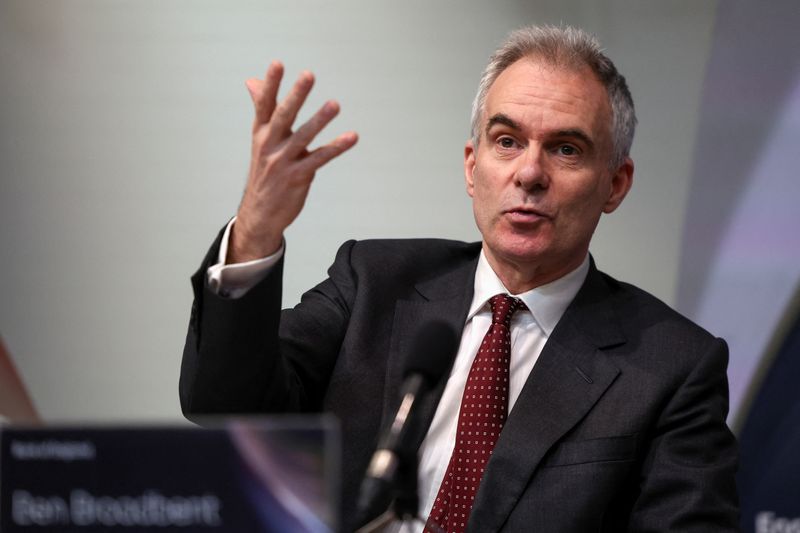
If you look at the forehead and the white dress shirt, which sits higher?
the forehead

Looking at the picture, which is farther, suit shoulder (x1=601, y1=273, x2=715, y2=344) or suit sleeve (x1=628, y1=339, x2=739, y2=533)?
suit shoulder (x1=601, y1=273, x2=715, y2=344)

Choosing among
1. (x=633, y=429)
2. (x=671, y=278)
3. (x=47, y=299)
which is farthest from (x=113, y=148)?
(x=633, y=429)

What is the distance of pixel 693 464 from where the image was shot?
2152 millimetres

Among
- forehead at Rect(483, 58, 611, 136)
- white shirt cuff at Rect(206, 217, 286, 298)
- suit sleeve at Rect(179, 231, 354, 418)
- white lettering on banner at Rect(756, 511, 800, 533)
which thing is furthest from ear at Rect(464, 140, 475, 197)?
white lettering on banner at Rect(756, 511, 800, 533)

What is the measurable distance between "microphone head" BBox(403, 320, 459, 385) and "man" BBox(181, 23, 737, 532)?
401 mm

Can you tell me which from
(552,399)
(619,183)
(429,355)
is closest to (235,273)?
(429,355)

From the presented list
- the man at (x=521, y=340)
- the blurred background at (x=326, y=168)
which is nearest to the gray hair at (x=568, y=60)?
the man at (x=521, y=340)

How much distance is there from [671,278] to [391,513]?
1980 mm

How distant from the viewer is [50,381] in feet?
11.4

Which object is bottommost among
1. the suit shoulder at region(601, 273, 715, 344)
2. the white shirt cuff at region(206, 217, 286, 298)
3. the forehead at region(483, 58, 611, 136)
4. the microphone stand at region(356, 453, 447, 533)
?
the suit shoulder at region(601, 273, 715, 344)

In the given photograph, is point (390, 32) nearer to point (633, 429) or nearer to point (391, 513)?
point (633, 429)

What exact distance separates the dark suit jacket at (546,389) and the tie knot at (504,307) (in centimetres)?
8

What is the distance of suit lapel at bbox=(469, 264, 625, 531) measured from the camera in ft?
7.02

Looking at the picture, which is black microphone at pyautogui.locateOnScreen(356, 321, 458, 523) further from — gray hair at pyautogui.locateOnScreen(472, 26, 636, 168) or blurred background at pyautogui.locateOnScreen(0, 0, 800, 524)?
blurred background at pyautogui.locateOnScreen(0, 0, 800, 524)
